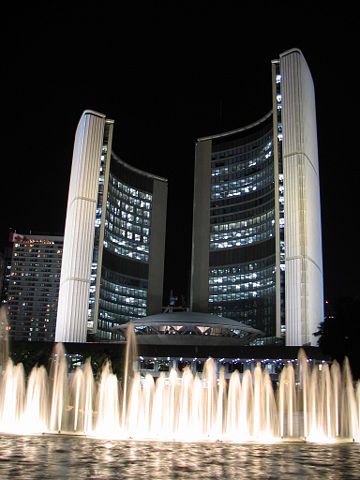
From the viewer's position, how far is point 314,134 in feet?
381

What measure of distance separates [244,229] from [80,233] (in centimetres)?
3890

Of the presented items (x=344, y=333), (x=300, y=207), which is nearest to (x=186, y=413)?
(x=344, y=333)

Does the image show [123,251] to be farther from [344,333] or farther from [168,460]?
[168,460]

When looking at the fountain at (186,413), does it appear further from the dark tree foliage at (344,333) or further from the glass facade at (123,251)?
the glass facade at (123,251)

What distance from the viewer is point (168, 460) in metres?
20.0

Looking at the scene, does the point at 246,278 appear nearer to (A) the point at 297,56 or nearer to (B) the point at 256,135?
(B) the point at 256,135

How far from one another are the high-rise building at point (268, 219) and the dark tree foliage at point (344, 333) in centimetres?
3696

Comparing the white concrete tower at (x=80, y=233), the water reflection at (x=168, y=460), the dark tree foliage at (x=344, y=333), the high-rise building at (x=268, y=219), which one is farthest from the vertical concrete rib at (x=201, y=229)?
the water reflection at (x=168, y=460)

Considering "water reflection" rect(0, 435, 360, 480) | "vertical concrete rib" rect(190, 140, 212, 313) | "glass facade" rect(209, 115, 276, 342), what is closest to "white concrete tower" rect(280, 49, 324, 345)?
"glass facade" rect(209, 115, 276, 342)

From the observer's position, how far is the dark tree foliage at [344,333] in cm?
5450

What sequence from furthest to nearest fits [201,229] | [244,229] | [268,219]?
[201,229]
[244,229]
[268,219]

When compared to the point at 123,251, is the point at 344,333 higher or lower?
lower

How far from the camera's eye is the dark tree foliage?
5450 cm

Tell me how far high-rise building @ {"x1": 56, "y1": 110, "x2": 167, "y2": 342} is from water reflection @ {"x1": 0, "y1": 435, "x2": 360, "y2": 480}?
275 feet
